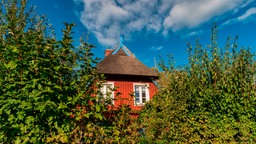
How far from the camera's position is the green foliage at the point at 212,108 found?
1026 centimetres

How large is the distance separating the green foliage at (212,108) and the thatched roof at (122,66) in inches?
322

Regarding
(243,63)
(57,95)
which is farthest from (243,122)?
(57,95)

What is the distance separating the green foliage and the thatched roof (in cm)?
818

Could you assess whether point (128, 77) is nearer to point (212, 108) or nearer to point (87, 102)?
point (212, 108)

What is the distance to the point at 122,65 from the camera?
19.7 metres

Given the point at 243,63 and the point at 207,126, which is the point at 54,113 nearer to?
the point at 207,126

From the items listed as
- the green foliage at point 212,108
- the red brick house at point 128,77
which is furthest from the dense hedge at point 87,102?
the red brick house at point 128,77

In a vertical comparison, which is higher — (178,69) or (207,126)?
(178,69)

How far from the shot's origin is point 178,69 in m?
11.9

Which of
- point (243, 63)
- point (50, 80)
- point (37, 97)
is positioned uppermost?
point (243, 63)

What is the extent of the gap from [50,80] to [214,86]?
7.44 m

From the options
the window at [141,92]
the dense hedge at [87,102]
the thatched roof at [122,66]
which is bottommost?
the dense hedge at [87,102]

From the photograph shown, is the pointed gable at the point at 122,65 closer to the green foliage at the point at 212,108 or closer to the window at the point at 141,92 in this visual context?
the window at the point at 141,92

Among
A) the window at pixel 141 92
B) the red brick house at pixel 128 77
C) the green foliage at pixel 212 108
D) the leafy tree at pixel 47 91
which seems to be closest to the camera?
the leafy tree at pixel 47 91
